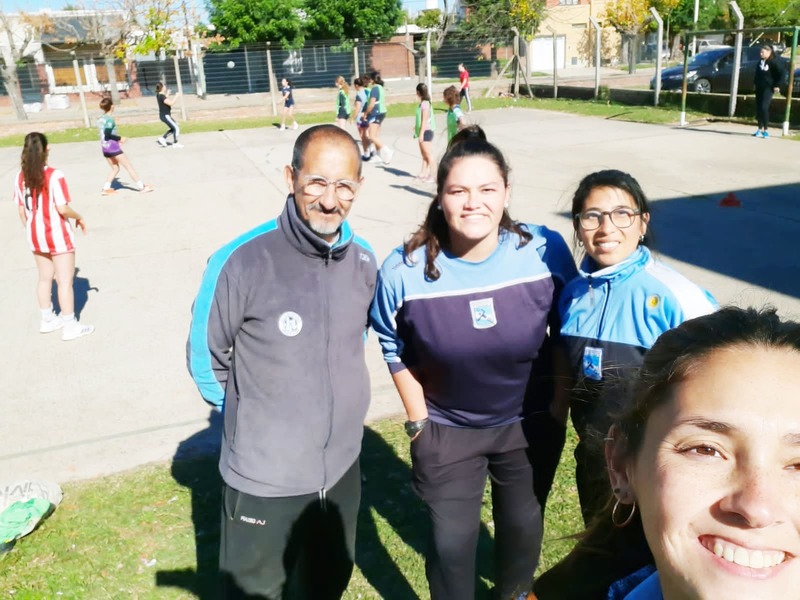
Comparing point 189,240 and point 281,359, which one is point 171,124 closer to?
point 189,240

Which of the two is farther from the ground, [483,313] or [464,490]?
[483,313]

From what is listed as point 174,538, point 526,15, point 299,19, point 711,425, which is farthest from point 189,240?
point 526,15

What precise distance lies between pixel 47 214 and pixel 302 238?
14.8 ft

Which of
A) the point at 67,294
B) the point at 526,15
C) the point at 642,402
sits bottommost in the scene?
the point at 67,294

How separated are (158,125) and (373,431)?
23.7m

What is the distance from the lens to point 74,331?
6.37m

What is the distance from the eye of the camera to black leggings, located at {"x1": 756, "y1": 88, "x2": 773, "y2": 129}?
15250 millimetres

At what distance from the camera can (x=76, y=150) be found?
63.6ft

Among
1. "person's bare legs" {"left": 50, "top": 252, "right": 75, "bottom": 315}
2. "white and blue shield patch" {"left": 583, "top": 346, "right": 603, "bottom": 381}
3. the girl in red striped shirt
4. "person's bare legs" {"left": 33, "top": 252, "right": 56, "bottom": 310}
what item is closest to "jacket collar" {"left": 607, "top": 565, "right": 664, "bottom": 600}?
"white and blue shield patch" {"left": 583, "top": 346, "right": 603, "bottom": 381}

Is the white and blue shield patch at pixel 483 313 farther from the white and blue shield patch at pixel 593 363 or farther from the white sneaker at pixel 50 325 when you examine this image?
the white sneaker at pixel 50 325

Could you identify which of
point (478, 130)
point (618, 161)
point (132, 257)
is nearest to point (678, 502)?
point (478, 130)

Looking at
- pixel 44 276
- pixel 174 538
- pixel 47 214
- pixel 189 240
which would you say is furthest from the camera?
pixel 189 240

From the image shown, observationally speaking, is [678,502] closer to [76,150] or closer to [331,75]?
[76,150]

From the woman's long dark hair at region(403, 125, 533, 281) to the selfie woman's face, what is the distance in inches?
63.1
